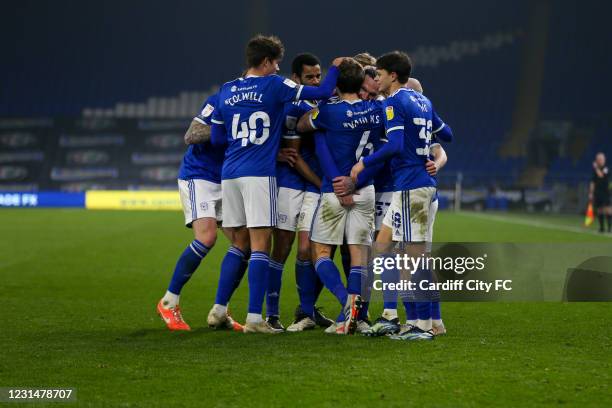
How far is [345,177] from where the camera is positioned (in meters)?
6.85

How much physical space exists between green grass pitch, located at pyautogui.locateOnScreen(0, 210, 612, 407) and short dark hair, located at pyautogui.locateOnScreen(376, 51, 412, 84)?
185 centimetres

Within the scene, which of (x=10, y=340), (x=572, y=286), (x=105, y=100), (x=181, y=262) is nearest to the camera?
(x=10, y=340)

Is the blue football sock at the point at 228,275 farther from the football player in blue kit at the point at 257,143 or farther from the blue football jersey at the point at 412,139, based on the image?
the blue football jersey at the point at 412,139

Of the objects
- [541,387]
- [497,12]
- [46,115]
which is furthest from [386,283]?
[497,12]

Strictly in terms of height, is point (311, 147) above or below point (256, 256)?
above

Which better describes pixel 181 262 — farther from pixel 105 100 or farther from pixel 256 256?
pixel 105 100

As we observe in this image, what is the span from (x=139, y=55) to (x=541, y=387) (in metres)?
42.5

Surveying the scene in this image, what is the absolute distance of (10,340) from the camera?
21.1 ft

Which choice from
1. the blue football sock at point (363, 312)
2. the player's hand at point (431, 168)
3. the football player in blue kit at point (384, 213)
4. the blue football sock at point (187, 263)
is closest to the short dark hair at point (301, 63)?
the football player in blue kit at point (384, 213)

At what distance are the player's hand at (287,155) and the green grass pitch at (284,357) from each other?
130cm

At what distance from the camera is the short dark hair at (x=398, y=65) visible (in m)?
6.60

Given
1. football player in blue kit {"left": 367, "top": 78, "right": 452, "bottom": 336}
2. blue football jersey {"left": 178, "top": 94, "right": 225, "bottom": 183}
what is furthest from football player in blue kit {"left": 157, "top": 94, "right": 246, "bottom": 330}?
football player in blue kit {"left": 367, "top": 78, "right": 452, "bottom": 336}

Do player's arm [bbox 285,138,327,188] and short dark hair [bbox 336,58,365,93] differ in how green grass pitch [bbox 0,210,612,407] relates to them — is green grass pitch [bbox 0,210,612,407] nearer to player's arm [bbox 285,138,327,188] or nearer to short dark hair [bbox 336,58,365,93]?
player's arm [bbox 285,138,327,188]

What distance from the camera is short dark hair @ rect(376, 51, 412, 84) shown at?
21.6 feet
